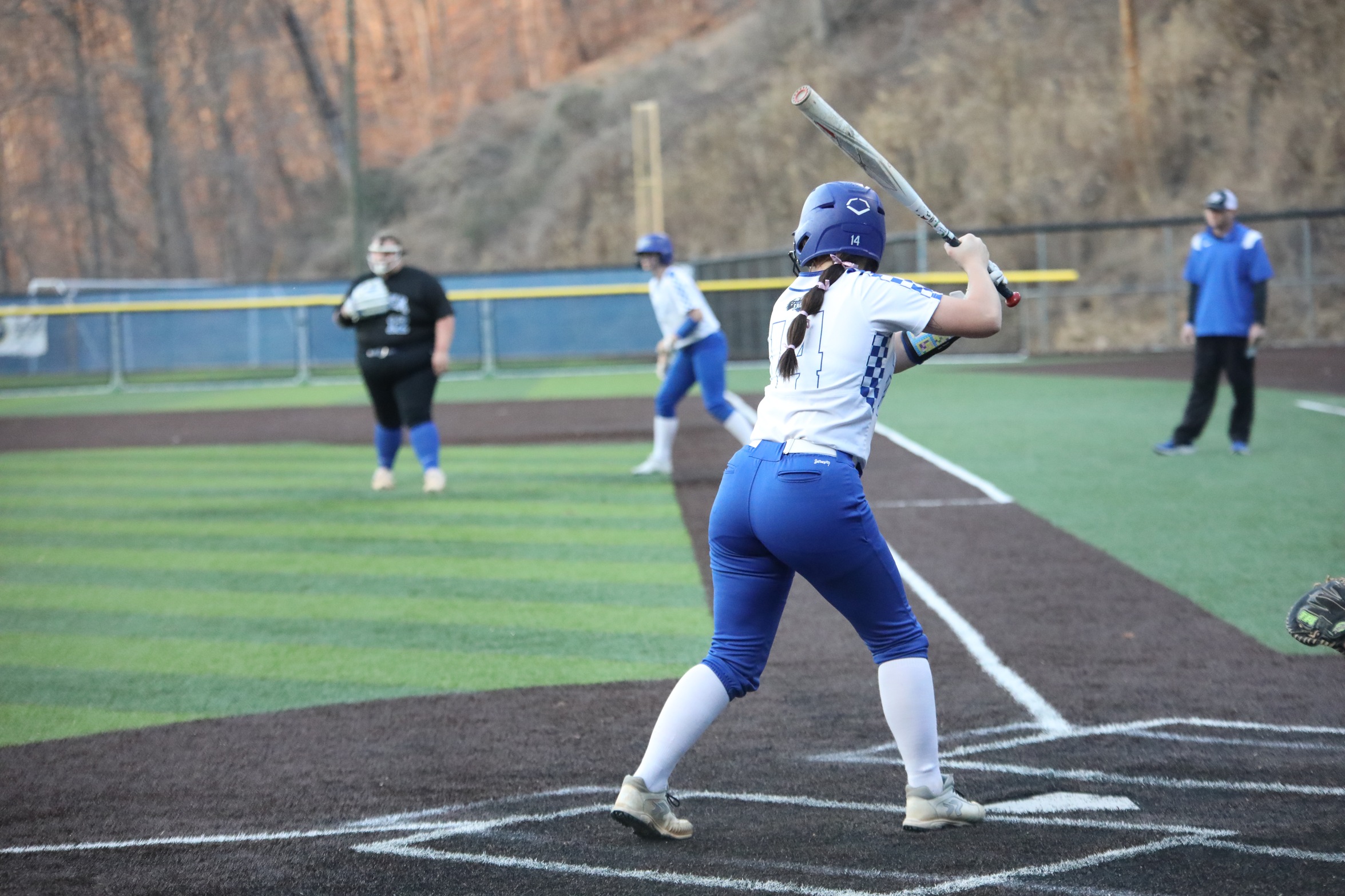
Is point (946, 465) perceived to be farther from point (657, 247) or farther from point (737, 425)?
point (657, 247)

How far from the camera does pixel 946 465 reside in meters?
12.6

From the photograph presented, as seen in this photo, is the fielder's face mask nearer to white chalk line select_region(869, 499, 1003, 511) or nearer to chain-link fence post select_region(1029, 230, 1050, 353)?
white chalk line select_region(869, 499, 1003, 511)

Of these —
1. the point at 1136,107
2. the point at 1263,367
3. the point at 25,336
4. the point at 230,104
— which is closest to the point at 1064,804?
the point at 1263,367

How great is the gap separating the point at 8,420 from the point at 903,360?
19851 mm

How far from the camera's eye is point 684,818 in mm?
4340

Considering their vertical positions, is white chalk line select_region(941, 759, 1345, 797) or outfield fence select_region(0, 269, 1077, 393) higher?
outfield fence select_region(0, 269, 1077, 393)

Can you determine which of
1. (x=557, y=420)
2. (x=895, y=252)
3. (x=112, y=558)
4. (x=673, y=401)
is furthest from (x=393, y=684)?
(x=895, y=252)

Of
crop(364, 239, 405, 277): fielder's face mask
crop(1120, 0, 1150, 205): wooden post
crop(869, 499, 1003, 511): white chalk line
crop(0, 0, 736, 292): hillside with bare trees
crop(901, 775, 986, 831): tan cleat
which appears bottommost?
crop(901, 775, 986, 831): tan cleat

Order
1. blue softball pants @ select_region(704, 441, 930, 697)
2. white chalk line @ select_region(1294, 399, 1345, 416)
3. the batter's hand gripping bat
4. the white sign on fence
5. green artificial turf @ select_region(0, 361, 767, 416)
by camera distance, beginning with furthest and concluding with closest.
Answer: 1. the white sign on fence
2. green artificial turf @ select_region(0, 361, 767, 416)
3. white chalk line @ select_region(1294, 399, 1345, 416)
4. the batter's hand gripping bat
5. blue softball pants @ select_region(704, 441, 930, 697)

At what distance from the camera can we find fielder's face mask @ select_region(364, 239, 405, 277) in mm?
11070

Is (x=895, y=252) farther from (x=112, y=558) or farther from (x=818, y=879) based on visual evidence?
(x=818, y=879)

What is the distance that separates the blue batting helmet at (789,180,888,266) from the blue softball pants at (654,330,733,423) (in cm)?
778

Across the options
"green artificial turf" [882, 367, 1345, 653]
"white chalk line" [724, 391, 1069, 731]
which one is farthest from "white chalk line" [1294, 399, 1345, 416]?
"white chalk line" [724, 391, 1069, 731]

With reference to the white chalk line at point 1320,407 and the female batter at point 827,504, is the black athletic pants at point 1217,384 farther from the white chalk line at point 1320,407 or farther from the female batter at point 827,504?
the female batter at point 827,504
